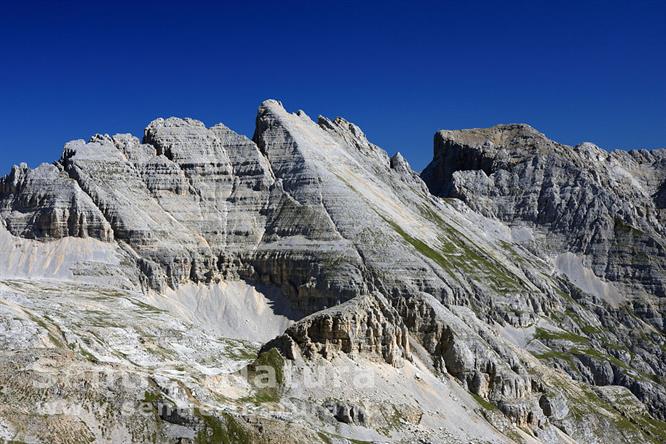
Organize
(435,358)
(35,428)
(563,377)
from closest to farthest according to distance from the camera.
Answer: (35,428), (435,358), (563,377)

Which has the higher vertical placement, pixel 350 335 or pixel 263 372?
pixel 350 335

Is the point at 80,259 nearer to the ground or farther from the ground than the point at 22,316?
farther from the ground

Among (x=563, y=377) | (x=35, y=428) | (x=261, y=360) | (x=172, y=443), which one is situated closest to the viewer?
(x=35, y=428)

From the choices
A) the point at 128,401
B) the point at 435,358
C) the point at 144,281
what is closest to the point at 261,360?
the point at 128,401

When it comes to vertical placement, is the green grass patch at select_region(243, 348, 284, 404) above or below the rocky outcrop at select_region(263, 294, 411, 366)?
below

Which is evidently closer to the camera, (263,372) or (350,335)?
(263,372)

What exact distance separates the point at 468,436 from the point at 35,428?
199ft

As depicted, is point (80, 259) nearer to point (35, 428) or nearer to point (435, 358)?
point (435, 358)

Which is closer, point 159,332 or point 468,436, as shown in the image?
point 468,436

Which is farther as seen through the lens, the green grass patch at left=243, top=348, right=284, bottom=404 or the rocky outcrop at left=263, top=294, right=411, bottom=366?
the rocky outcrop at left=263, top=294, right=411, bottom=366

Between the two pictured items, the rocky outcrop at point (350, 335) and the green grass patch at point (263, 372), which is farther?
the rocky outcrop at point (350, 335)

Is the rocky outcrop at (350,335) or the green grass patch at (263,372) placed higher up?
the rocky outcrop at (350,335)

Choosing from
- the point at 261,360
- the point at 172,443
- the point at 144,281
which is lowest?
the point at 172,443

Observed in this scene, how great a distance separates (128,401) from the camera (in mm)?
86000
